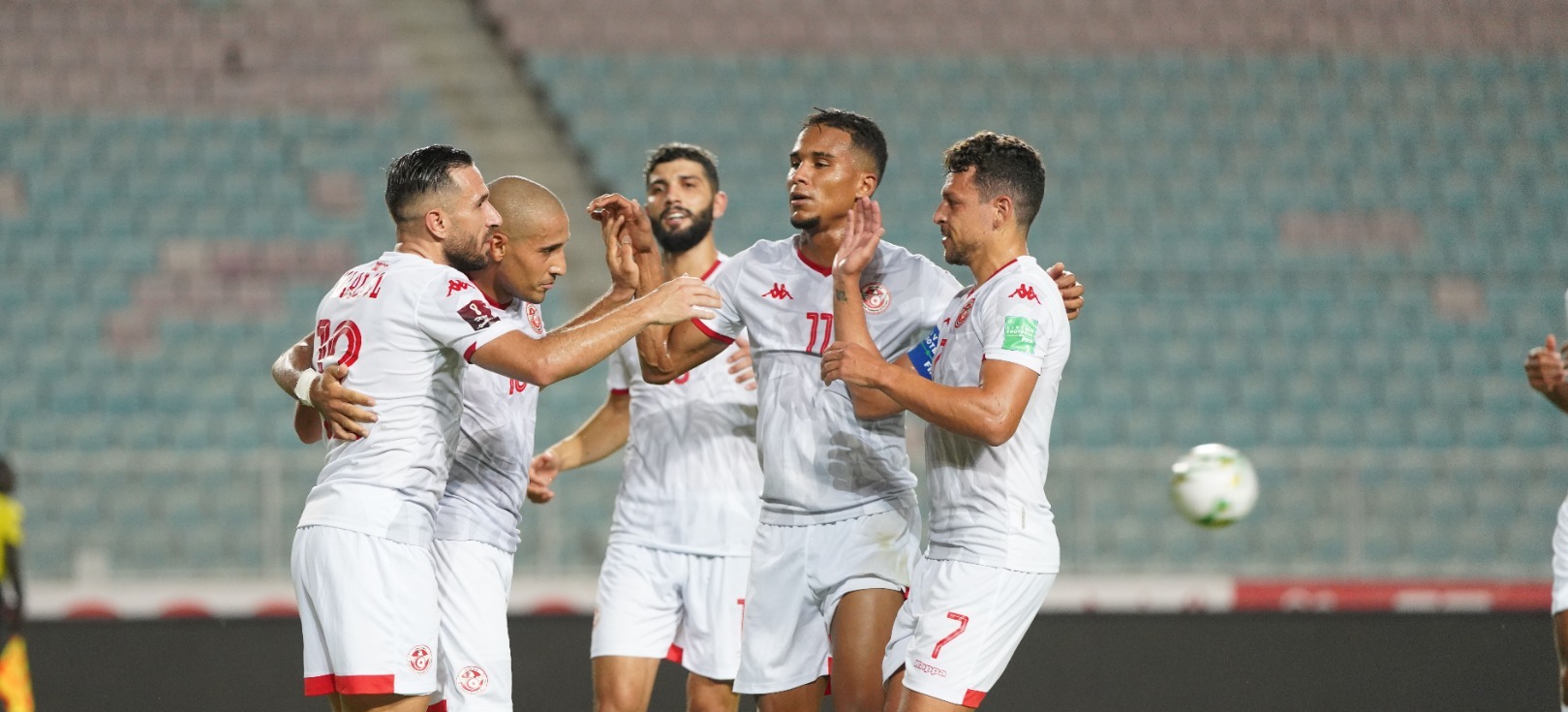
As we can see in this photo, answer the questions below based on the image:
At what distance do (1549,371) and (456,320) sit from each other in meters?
3.94

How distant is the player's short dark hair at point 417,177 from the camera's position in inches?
189

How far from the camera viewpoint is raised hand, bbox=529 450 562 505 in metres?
6.16

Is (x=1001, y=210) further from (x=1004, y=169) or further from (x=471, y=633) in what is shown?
(x=471, y=633)

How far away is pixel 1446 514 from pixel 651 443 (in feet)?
21.4

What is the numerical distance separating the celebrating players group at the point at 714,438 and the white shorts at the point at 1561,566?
2.07m

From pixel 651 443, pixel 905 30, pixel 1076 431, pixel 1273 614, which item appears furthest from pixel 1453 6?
pixel 651 443

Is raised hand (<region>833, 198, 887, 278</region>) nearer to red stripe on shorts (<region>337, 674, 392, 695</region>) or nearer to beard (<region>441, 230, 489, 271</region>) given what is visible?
beard (<region>441, 230, 489, 271</region>)

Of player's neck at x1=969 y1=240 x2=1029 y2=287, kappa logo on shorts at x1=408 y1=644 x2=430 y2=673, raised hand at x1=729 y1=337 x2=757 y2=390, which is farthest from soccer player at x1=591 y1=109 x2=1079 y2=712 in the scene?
kappa logo on shorts at x1=408 y1=644 x2=430 y2=673

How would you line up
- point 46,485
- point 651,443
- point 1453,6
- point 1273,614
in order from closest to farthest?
point 651,443 < point 1273,614 < point 46,485 < point 1453,6

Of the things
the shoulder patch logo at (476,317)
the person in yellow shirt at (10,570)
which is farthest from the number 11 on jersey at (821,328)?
the person in yellow shirt at (10,570)

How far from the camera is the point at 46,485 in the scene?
10.4 m

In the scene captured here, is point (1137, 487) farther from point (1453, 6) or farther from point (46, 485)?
point (1453, 6)

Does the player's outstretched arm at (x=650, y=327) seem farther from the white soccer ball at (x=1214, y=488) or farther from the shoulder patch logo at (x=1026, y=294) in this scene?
the white soccer ball at (x=1214, y=488)

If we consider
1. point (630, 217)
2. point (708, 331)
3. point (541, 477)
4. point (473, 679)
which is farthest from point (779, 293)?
point (473, 679)
